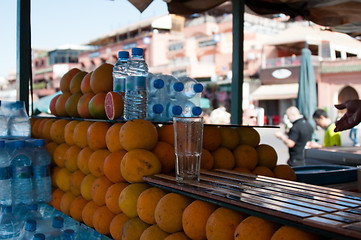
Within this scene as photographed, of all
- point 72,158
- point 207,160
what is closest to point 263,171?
point 207,160

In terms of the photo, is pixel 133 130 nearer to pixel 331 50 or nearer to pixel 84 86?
pixel 84 86

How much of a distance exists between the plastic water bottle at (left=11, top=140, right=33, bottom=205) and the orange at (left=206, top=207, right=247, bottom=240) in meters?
1.56

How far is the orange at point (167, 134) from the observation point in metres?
1.87

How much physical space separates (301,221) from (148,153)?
2.98 ft

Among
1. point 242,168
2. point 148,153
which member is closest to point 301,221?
point 148,153

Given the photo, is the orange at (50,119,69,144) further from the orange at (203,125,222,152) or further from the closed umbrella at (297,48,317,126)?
the closed umbrella at (297,48,317,126)

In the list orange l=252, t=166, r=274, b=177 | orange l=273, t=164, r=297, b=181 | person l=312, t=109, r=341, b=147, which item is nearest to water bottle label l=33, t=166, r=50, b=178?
orange l=252, t=166, r=274, b=177

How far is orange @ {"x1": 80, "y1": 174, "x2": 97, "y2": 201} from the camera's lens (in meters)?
2.08

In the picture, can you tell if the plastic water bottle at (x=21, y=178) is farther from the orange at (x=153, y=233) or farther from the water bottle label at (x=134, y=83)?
the orange at (x=153, y=233)

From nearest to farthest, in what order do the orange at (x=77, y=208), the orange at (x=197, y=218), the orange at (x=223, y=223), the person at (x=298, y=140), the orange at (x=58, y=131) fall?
1. the orange at (x=223, y=223)
2. the orange at (x=197, y=218)
3. the orange at (x=77, y=208)
4. the orange at (x=58, y=131)
5. the person at (x=298, y=140)

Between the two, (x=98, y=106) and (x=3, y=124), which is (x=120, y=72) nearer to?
(x=98, y=106)

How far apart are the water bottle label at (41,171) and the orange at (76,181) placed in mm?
327

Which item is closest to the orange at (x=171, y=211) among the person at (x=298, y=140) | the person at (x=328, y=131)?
the person at (x=298, y=140)

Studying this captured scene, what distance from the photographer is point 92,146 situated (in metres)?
2.05
